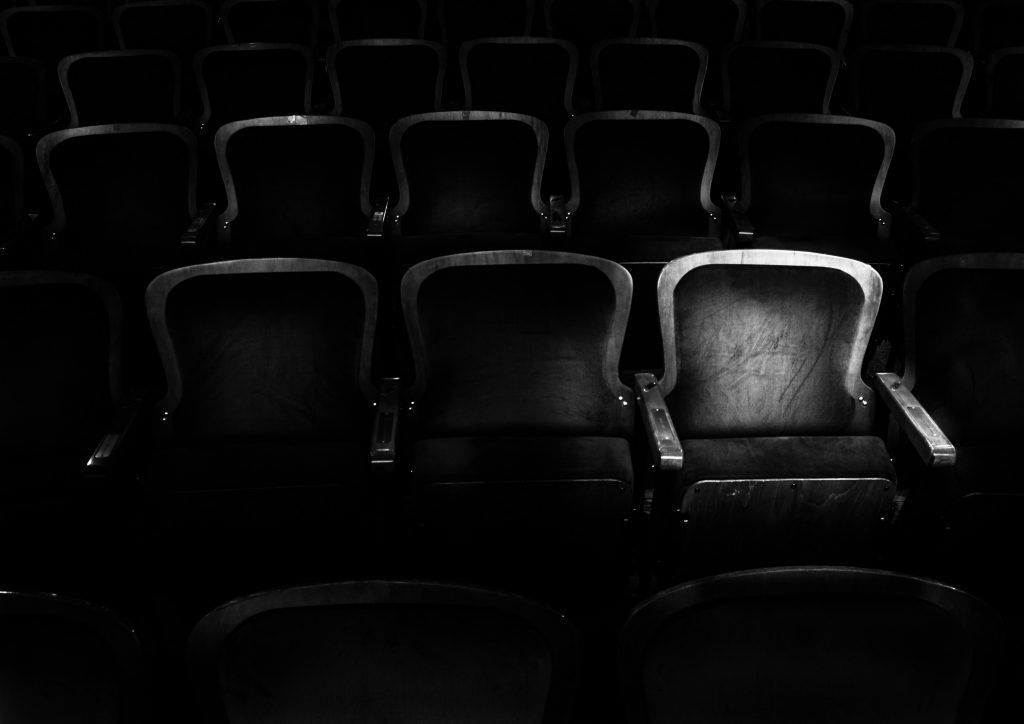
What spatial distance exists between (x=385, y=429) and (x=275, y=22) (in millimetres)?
1485

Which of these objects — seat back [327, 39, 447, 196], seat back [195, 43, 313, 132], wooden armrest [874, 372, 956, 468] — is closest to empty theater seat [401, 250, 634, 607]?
wooden armrest [874, 372, 956, 468]

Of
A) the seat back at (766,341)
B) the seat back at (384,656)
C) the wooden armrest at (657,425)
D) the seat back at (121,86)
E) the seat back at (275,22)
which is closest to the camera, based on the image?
the seat back at (384,656)

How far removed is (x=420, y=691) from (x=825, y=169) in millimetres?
1152

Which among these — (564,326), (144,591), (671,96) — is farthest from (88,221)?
(671,96)

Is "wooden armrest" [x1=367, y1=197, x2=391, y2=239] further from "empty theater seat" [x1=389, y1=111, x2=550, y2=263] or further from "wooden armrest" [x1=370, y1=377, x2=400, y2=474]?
"wooden armrest" [x1=370, y1=377, x2=400, y2=474]

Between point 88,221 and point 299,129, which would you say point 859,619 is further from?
point 88,221

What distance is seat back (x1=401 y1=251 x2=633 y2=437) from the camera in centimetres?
98

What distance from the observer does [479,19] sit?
2.10 m

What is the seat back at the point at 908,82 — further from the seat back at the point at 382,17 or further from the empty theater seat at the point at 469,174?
the seat back at the point at 382,17

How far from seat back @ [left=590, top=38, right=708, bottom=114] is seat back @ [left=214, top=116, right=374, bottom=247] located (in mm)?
602

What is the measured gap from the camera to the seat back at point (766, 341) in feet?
3.19

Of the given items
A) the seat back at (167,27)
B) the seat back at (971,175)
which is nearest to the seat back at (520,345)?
the seat back at (971,175)

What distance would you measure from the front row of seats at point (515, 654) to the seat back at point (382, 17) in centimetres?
184

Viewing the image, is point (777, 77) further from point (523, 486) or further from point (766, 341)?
point (523, 486)
